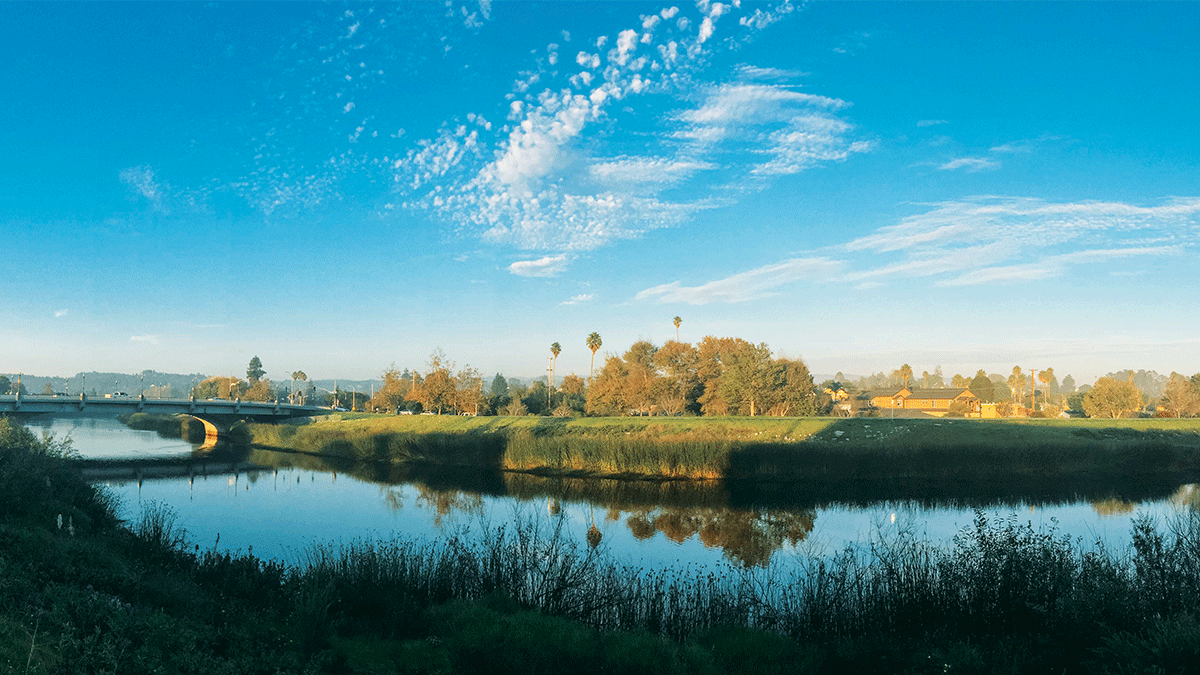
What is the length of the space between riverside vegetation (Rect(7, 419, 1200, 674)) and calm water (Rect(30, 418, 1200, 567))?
257 inches

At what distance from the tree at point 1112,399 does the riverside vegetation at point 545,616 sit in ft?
268

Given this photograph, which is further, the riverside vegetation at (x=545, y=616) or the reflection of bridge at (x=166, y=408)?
the reflection of bridge at (x=166, y=408)

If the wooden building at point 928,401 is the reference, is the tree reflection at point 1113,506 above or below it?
below

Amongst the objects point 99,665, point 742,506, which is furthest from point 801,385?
point 99,665

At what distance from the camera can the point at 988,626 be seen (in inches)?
456

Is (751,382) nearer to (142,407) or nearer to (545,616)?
(545,616)

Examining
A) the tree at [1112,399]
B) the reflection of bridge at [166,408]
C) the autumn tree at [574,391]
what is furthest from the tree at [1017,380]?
the reflection of bridge at [166,408]

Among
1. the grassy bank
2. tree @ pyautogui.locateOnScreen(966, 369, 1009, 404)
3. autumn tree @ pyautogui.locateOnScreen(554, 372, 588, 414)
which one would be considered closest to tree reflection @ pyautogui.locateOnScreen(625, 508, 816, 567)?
the grassy bank

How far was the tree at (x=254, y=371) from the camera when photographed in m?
163

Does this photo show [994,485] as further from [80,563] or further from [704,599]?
[80,563]

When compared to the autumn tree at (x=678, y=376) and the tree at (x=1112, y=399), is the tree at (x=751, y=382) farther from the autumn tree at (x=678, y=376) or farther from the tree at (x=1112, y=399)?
the tree at (x=1112, y=399)

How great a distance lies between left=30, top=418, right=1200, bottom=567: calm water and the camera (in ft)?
74.4

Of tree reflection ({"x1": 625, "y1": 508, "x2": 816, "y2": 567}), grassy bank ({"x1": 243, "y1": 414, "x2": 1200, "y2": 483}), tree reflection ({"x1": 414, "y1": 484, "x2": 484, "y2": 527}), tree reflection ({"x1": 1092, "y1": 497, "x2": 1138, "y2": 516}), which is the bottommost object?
tree reflection ({"x1": 1092, "y1": 497, "x2": 1138, "y2": 516})

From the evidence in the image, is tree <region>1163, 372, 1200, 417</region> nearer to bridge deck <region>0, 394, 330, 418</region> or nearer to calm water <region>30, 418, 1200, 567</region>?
calm water <region>30, 418, 1200, 567</region>
